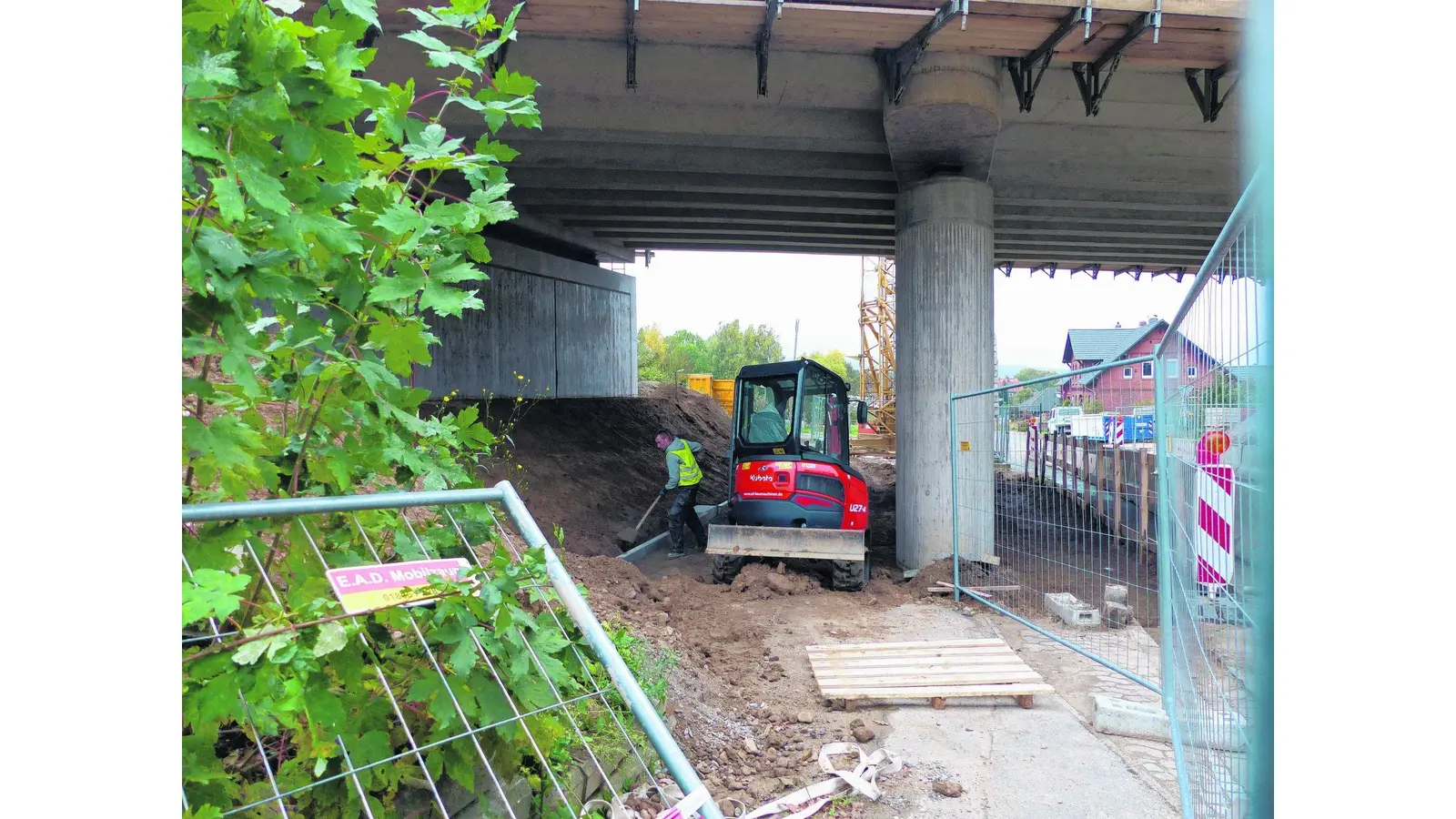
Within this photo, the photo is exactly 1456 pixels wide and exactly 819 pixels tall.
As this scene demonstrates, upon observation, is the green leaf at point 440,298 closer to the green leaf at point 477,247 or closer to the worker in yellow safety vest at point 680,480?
the green leaf at point 477,247

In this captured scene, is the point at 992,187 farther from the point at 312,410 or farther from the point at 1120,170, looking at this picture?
the point at 312,410

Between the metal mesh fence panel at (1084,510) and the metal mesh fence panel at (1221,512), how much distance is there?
2.98 ft

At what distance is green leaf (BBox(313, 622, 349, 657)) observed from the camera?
5.95 ft

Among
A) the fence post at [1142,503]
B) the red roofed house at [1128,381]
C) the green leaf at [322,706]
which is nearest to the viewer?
A: the green leaf at [322,706]

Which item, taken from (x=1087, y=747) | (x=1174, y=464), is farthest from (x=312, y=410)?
(x=1087, y=747)

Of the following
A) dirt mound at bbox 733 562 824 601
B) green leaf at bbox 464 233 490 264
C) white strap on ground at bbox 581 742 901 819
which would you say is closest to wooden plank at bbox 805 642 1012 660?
white strap on ground at bbox 581 742 901 819

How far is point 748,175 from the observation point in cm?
1388

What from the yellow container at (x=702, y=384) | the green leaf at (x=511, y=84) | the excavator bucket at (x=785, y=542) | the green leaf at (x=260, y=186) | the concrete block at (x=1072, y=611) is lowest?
the concrete block at (x=1072, y=611)

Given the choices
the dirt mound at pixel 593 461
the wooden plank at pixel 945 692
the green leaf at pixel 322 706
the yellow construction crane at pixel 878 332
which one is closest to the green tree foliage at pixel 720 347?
the yellow construction crane at pixel 878 332

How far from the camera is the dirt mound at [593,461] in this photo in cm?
1282

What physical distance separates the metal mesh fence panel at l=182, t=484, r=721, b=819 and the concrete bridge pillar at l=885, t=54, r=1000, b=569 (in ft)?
30.6

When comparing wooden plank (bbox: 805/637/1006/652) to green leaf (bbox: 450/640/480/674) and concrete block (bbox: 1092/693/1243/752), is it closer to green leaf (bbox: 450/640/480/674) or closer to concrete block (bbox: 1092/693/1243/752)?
concrete block (bbox: 1092/693/1243/752)

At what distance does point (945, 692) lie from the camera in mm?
5641

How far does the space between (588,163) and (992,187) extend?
20.6 feet
